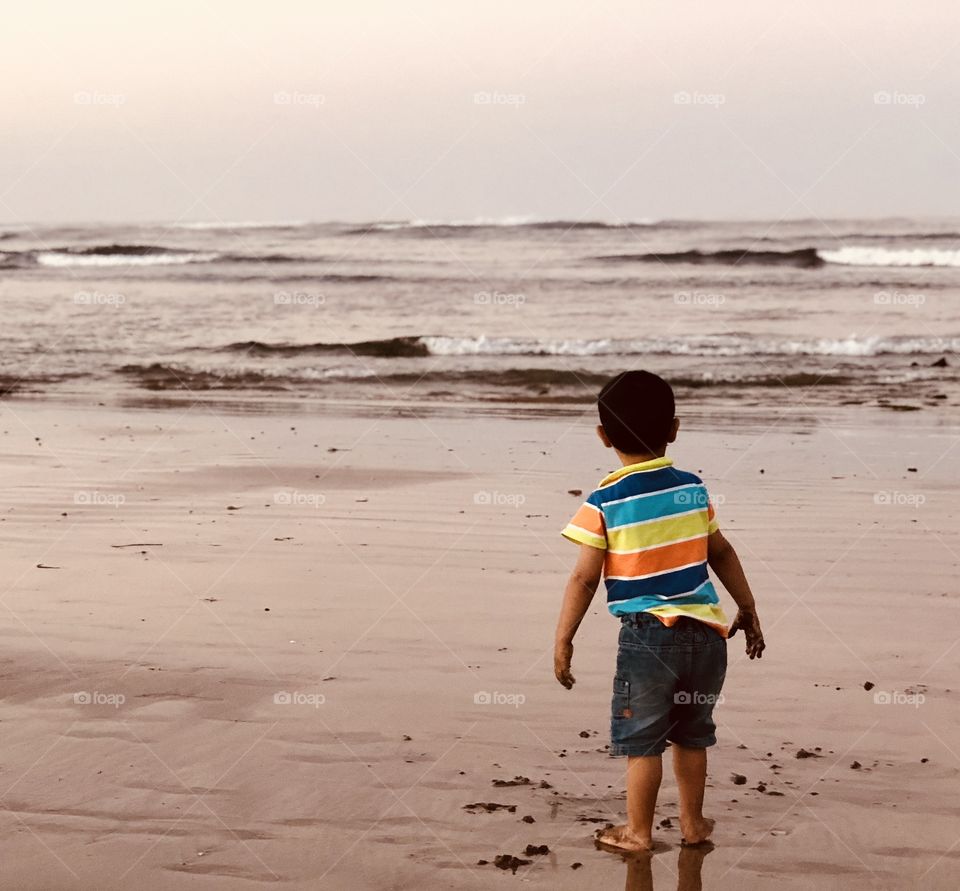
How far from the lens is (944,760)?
158 inches

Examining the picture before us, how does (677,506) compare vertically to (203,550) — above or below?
above

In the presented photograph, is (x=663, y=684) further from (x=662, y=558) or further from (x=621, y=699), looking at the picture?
(x=662, y=558)

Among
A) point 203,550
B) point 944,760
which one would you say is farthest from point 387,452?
point 944,760

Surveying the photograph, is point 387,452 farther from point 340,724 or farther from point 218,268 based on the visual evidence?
point 218,268

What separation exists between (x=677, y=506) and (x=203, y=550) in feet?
12.9

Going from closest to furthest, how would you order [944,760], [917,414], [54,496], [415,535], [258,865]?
1. [258,865]
2. [944,760]
3. [415,535]
4. [54,496]
5. [917,414]

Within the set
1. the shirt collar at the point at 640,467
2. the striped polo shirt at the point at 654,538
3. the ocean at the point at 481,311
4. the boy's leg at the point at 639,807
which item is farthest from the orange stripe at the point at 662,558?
the ocean at the point at 481,311

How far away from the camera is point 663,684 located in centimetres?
347

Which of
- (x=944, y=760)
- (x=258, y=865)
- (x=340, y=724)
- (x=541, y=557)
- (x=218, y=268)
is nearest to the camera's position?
(x=258, y=865)

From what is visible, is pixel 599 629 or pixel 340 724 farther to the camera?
pixel 599 629

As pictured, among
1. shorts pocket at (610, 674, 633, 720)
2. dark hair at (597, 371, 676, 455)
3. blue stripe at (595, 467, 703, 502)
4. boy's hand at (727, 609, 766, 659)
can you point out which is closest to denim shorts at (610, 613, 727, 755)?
shorts pocket at (610, 674, 633, 720)

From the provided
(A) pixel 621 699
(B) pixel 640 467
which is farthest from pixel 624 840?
(B) pixel 640 467

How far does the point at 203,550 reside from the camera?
22.5 feet

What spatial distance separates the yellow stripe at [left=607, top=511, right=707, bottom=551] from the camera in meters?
3.46
